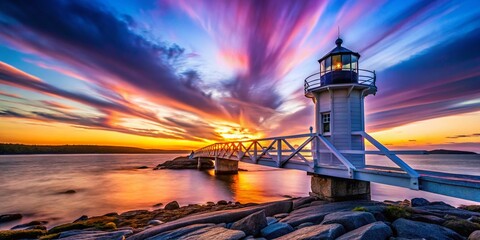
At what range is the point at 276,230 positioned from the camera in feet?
17.7

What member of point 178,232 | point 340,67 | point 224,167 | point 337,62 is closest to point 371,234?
point 178,232

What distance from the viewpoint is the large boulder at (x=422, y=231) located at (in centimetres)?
452

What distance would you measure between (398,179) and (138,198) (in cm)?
1784

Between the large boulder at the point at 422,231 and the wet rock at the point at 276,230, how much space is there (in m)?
2.27

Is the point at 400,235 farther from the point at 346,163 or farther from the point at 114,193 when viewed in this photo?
the point at 114,193

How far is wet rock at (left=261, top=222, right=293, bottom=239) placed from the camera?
530 centimetres

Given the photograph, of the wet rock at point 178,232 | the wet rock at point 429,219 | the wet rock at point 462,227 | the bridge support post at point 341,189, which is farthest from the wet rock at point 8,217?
the wet rock at point 462,227

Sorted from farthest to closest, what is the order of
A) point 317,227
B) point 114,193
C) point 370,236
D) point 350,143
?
point 114,193, point 350,143, point 317,227, point 370,236

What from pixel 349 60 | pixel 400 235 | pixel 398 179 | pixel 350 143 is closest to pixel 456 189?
pixel 398 179

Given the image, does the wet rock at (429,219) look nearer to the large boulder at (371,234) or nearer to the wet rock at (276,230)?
the large boulder at (371,234)

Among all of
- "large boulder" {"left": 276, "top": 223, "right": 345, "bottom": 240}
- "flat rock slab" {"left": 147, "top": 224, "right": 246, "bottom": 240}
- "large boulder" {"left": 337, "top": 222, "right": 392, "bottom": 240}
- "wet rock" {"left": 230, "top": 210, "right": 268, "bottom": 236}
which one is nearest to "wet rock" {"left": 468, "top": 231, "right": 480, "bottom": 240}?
"large boulder" {"left": 337, "top": 222, "right": 392, "bottom": 240}

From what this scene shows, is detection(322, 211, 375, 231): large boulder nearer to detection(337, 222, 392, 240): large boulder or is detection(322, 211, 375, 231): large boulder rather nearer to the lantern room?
detection(337, 222, 392, 240): large boulder

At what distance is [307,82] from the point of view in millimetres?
10914

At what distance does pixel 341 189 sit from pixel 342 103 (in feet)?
11.6
